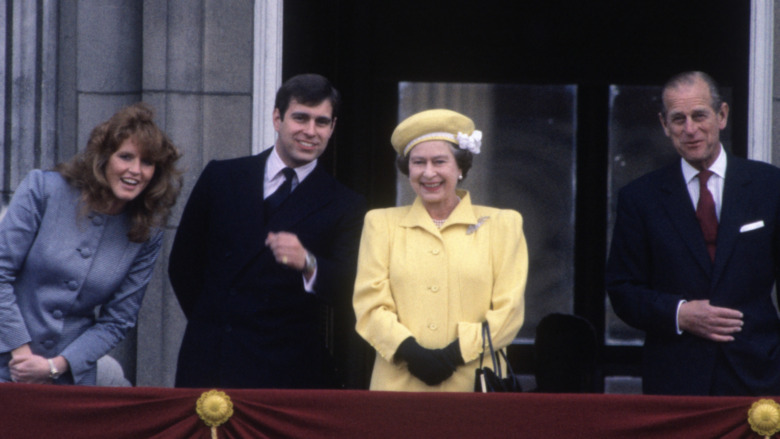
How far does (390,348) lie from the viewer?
4.25 metres

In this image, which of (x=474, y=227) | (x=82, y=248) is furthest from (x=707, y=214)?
(x=82, y=248)

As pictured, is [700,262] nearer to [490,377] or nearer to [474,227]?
[474,227]

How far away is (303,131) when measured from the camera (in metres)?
4.56

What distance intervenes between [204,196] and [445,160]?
40.1 inches

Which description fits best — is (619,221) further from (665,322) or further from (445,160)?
(445,160)

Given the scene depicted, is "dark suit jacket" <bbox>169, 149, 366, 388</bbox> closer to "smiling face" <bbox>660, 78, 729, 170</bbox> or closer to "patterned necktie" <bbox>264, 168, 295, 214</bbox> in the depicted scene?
"patterned necktie" <bbox>264, 168, 295, 214</bbox>

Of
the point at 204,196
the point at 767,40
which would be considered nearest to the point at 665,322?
the point at 204,196

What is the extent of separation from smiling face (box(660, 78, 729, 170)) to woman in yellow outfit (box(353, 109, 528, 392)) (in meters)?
0.78

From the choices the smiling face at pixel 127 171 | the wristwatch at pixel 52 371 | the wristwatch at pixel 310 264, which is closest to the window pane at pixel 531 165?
the wristwatch at pixel 310 264

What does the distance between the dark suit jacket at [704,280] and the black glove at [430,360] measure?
0.79 meters

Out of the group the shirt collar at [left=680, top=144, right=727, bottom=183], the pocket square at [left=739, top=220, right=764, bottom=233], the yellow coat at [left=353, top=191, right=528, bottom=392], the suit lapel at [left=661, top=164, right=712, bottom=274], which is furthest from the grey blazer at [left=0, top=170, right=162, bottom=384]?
the pocket square at [left=739, top=220, right=764, bottom=233]

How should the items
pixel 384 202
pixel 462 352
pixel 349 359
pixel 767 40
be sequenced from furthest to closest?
1. pixel 384 202
2. pixel 349 359
3. pixel 767 40
4. pixel 462 352

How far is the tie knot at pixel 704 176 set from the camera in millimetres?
4598

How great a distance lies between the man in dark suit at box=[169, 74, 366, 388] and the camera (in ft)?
14.7
